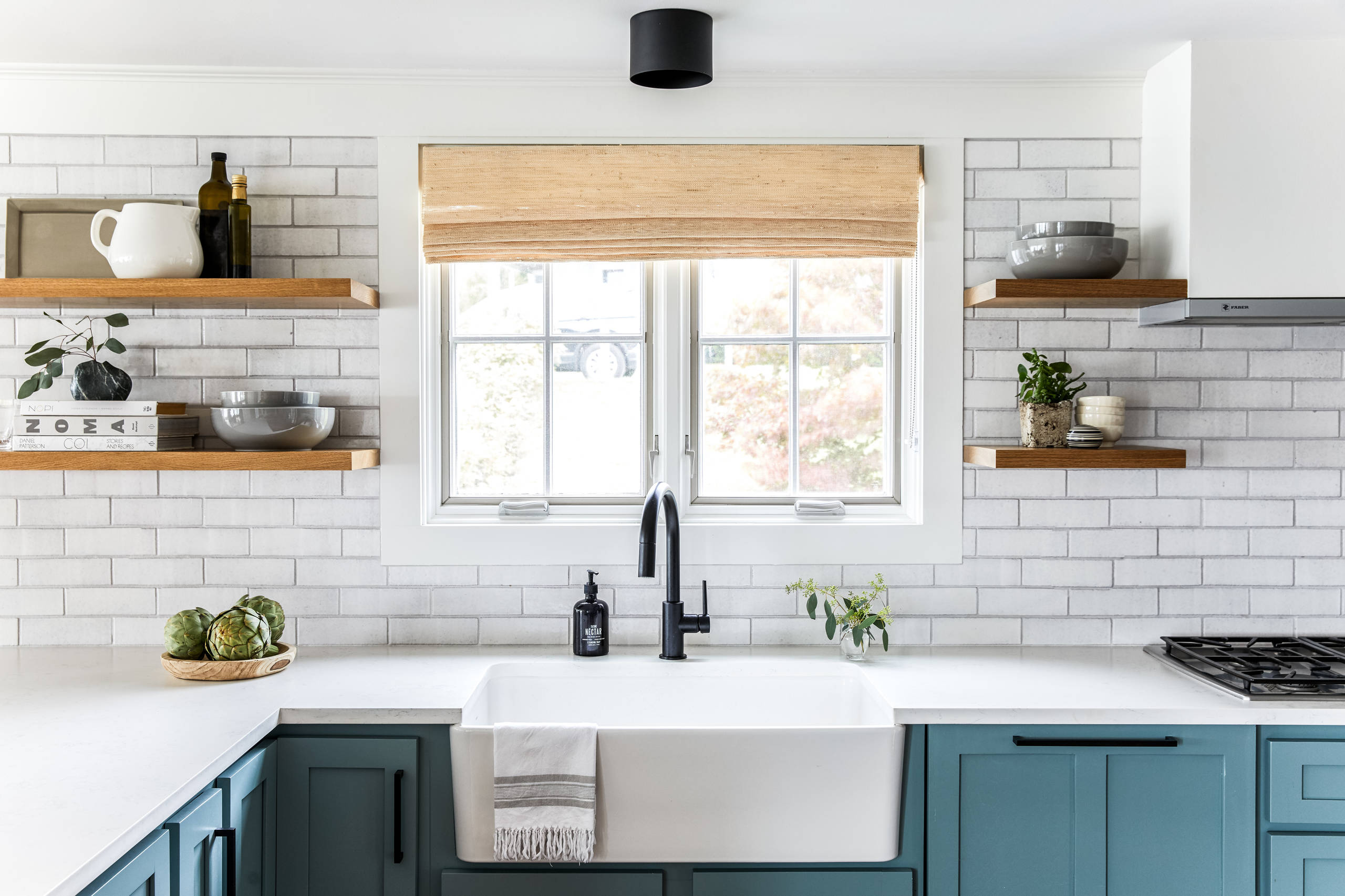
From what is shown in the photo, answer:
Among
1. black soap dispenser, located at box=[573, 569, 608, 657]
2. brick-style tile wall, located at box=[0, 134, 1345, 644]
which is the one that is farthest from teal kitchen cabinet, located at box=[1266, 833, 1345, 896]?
black soap dispenser, located at box=[573, 569, 608, 657]

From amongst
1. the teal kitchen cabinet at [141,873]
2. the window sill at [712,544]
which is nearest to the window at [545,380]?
the window sill at [712,544]

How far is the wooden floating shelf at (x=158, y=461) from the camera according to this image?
7.52 feet

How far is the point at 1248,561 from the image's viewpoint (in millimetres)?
2592

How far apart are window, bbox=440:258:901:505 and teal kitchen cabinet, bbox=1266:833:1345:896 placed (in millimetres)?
1205

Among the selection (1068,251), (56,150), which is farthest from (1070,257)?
(56,150)

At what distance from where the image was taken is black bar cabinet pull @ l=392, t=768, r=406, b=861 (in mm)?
1965

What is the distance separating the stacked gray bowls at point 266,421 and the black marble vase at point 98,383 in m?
0.25

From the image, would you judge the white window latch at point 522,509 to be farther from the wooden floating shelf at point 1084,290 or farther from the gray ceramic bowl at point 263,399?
the wooden floating shelf at point 1084,290

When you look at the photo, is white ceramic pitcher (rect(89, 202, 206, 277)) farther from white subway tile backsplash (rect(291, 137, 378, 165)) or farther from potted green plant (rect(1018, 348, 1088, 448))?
potted green plant (rect(1018, 348, 1088, 448))

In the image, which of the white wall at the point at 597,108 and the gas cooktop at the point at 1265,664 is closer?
the gas cooktop at the point at 1265,664

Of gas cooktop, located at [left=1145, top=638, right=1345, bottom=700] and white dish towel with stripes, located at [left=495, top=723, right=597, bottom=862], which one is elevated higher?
gas cooktop, located at [left=1145, top=638, right=1345, bottom=700]

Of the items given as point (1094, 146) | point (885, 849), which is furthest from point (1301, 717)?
point (1094, 146)

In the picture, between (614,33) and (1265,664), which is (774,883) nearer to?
(1265,664)

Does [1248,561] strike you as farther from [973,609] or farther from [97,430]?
[97,430]
